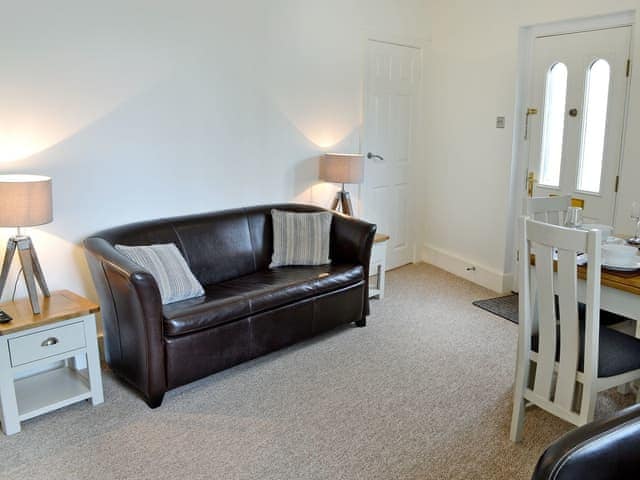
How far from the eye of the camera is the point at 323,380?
3.10 meters

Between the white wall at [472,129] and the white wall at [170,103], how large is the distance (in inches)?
27.0

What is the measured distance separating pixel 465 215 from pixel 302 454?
124 inches

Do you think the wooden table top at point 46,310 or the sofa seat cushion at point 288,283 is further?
the sofa seat cushion at point 288,283

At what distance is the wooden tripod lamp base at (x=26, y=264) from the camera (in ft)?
8.77

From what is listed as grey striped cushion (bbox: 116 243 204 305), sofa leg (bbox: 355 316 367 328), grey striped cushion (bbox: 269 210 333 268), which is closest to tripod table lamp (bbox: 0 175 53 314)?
grey striped cushion (bbox: 116 243 204 305)

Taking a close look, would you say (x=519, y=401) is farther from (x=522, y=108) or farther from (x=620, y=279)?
(x=522, y=108)

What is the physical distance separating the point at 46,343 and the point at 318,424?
133 centimetres

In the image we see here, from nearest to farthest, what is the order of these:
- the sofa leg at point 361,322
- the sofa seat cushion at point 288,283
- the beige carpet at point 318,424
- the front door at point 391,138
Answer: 1. the beige carpet at point 318,424
2. the sofa seat cushion at point 288,283
3. the sofa leg at point 361,322
4. the front door at point 391,138

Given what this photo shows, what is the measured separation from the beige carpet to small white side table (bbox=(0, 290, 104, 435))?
0.08 meters

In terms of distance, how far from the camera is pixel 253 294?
3.12m

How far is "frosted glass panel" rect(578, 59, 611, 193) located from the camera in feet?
12.5

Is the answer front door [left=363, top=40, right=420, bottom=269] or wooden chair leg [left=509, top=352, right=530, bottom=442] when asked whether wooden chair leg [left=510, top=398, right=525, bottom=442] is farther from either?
front door [left=363, top=40, right=420, bottom=269]

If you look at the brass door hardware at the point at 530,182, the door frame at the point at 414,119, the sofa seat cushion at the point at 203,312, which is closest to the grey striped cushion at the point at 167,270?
the sofa seat cushion at the point at 203,312

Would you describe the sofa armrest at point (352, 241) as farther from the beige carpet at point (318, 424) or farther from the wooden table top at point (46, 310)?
the wooden table top at point (46, 310)
